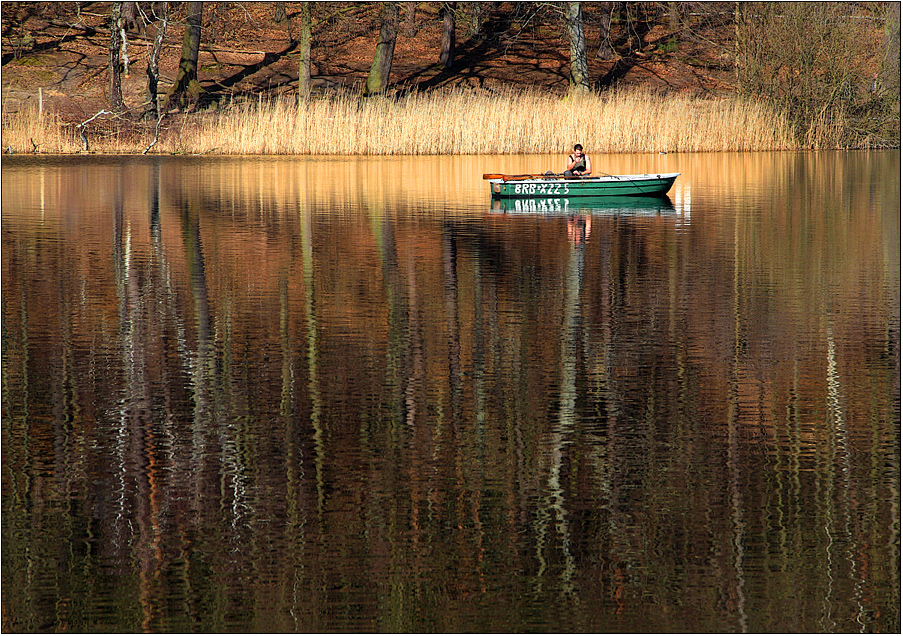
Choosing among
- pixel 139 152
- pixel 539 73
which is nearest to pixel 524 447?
pixel 139 152

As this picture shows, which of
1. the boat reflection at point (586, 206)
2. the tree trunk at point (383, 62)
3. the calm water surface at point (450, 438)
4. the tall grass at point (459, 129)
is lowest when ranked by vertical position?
the calm water surface at point (450, 438)

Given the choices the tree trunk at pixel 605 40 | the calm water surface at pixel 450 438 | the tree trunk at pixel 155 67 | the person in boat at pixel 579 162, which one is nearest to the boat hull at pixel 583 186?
the person in boat at pixel 579 162

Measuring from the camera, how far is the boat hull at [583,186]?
21.4 m

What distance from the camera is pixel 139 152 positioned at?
34.8m

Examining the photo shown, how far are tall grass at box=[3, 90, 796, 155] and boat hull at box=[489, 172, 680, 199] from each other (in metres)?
10.7

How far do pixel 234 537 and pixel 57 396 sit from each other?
287 cm

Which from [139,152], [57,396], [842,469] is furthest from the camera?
[139,152]

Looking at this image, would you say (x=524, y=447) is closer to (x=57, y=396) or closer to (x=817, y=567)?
(x=817, y=567)

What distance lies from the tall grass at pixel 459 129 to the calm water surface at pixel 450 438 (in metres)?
18.0

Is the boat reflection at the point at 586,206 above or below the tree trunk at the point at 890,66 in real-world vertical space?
below

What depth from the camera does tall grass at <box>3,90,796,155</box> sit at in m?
32.3

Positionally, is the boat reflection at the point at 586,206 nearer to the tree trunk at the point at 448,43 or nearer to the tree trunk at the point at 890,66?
the tree trunk at the point at 890,66

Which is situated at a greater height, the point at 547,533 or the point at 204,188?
the point at 204,188

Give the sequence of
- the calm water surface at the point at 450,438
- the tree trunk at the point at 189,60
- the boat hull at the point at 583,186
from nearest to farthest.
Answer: the calm water surface at the point at 450,438
the boat hull at the point at 583,186
the tree trunk at the point at 189,60
